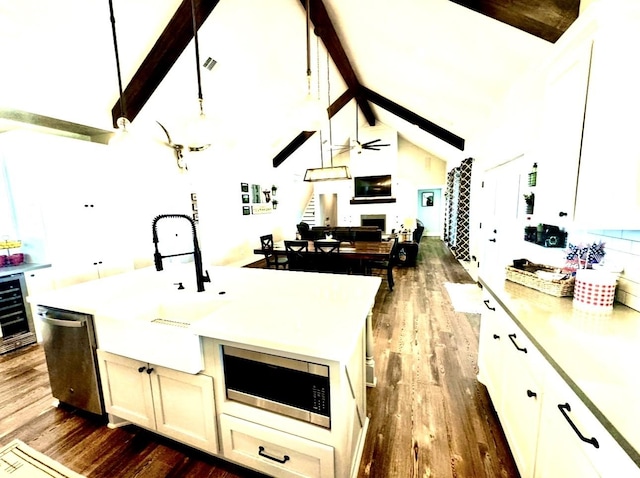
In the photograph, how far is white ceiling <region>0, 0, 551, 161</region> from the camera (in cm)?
235

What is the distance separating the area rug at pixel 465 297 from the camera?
3.53 metres

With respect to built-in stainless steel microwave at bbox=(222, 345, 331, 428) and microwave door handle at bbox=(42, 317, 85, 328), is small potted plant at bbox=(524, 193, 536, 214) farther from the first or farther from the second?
microwave door handle at bbox=(42, 317, 85, 328)

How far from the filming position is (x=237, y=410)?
4.17 feet

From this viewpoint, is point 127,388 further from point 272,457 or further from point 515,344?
point 515,344

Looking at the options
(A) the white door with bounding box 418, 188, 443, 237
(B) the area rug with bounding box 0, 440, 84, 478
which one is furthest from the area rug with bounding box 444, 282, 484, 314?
(A) the white door with bounding box 418, 188, 443, 237

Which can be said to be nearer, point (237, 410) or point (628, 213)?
point (628, 213)

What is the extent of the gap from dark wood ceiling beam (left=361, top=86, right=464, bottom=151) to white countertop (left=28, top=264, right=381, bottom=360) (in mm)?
5044

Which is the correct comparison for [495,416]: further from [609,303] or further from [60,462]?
[60,462]

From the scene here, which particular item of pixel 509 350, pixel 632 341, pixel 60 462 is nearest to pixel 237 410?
pixel 60 462

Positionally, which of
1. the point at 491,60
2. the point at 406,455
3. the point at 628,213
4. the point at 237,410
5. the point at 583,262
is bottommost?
the point at 406,455

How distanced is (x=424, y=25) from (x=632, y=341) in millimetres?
2839

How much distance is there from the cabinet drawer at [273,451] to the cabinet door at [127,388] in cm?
54

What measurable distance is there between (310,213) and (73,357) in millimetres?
8778

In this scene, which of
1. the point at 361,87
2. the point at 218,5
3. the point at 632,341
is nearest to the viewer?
the point at 632,341
